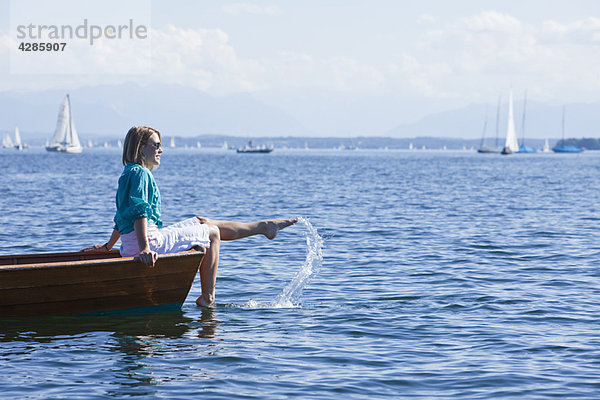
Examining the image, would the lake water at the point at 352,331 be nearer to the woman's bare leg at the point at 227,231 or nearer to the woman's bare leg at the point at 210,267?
the woman's bare leg at the point at 210,267

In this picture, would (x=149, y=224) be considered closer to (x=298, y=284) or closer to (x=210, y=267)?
(x=210, y=267)

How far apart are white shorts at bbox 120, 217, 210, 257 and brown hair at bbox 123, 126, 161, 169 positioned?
85 cm

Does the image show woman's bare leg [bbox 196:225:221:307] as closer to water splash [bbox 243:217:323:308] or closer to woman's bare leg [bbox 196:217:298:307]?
woman's bare leg [bbox 196:217:298:307]

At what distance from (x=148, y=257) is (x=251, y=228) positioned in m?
1.31

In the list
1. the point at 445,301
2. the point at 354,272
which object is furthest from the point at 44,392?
the point at 354,272

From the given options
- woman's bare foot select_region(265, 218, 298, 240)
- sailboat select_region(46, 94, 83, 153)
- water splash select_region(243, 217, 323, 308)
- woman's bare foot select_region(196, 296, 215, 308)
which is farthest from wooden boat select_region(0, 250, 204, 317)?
sailboat select_region(46, 94, 83, 153)

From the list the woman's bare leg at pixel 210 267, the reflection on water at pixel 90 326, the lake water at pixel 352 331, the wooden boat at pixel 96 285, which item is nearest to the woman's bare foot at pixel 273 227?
the woman's bare leg at pixel 210 267

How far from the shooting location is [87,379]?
844cm

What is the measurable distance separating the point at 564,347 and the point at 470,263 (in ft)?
22.8

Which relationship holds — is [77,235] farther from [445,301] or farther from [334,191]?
[334,191]

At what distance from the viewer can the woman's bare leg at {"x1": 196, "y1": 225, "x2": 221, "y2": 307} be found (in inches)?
424

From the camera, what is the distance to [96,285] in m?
10.6

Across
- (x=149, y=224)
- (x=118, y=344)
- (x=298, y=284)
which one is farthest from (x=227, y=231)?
(x=298, y=284)

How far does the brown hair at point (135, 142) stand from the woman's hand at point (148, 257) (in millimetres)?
1051
